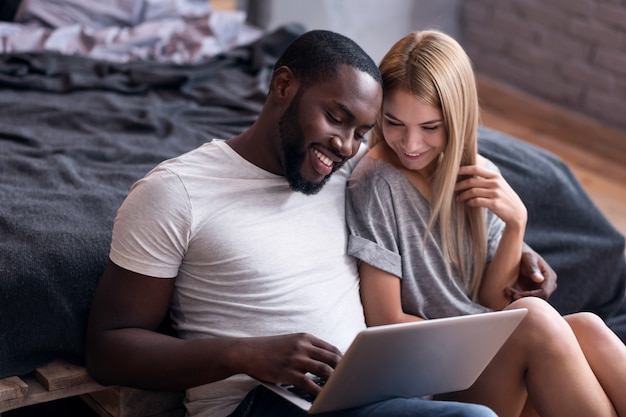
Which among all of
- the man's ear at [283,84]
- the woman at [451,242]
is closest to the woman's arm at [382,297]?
the woman at [451,242]

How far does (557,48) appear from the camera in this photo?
13.3ft

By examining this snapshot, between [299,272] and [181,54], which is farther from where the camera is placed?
[181,54]

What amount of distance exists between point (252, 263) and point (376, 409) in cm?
30

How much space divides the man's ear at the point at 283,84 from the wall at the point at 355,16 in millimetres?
2609

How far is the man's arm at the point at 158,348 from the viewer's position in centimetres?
141

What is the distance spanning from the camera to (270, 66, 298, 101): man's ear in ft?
5.15

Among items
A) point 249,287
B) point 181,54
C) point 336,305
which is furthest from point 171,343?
point 181,54

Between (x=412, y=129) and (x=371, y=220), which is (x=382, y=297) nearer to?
(x=371, y=220)

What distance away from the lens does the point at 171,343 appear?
4.81ft

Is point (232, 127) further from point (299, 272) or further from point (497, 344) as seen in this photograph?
point (497, 344)

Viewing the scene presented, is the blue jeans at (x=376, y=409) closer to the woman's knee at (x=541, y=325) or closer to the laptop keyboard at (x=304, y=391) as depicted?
the laptop keyboard at (x=304, y=391)

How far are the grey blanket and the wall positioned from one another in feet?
3.63

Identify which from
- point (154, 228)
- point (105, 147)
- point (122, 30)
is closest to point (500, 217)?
point (154, 228)

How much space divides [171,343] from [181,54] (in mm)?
1740
